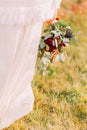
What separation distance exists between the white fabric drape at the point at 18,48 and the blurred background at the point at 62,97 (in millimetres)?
194

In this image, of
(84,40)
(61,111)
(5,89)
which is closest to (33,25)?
(5,89)

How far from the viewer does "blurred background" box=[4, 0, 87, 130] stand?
8.76ft

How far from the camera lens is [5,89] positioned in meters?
2.24

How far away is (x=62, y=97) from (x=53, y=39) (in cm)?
62

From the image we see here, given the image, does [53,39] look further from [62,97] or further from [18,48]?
[62,97]

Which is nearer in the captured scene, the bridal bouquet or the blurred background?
the bridal bouquet

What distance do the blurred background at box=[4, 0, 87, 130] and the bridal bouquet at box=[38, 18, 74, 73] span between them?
118 millimetres

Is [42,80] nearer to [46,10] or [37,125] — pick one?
[37,125]

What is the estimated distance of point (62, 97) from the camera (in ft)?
9.61

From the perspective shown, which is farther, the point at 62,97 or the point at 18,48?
the point at 62,97

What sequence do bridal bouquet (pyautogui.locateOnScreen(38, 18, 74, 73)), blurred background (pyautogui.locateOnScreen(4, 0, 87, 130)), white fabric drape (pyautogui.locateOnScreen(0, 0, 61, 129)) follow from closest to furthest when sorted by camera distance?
1. white fabric drape (pyautogui.locateOnScreen(0, 0, 61, 129))
2. bridal bouquet (pyautogui.locateOnScreen(38, 18, 74, 73))
3. blurred background (pyautogui.locateOnScreen(4, 0, 87, 130))

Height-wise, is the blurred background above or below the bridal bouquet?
below

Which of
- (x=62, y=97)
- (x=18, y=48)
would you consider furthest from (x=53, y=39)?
(x=62, y=97)

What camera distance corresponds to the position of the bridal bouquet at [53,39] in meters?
2.45
